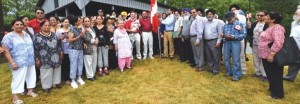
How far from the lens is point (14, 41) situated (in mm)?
5070

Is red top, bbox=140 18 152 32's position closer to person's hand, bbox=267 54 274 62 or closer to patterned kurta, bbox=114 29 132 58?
patterned kurta, bbox=114 29 132 58

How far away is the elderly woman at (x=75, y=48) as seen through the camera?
6.12 meters

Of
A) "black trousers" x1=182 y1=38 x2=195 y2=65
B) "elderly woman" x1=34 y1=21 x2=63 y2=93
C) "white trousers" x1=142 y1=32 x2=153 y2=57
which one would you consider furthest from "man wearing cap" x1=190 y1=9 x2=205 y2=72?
"elderly woman" x1=34 y1=21 x2=63 y2=93

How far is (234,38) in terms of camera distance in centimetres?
639

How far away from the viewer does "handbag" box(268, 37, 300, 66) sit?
5074mm

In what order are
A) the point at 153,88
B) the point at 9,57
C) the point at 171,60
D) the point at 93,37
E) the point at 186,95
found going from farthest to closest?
the point at 171,60 → the point at 93,37 → the point at 153,88 → the point at 186,95 → the point at 9,57

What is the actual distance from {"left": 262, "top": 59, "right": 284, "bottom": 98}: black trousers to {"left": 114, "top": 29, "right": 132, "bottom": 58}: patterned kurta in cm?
384

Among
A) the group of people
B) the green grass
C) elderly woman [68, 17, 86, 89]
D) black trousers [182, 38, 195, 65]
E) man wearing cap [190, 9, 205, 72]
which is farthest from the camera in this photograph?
black trousers [182, 38, 195, 65]

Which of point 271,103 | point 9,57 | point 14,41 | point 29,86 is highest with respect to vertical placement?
point 14,41

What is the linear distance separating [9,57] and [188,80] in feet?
14.2

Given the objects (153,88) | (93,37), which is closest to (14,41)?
(93,37)

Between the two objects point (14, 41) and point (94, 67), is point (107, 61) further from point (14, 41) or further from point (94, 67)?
point (14, 41)

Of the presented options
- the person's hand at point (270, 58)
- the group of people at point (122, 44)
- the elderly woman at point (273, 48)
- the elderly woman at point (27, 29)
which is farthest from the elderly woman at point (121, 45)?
the person's hand at point (270, 58)

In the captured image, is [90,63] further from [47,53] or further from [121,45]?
[47,53]
